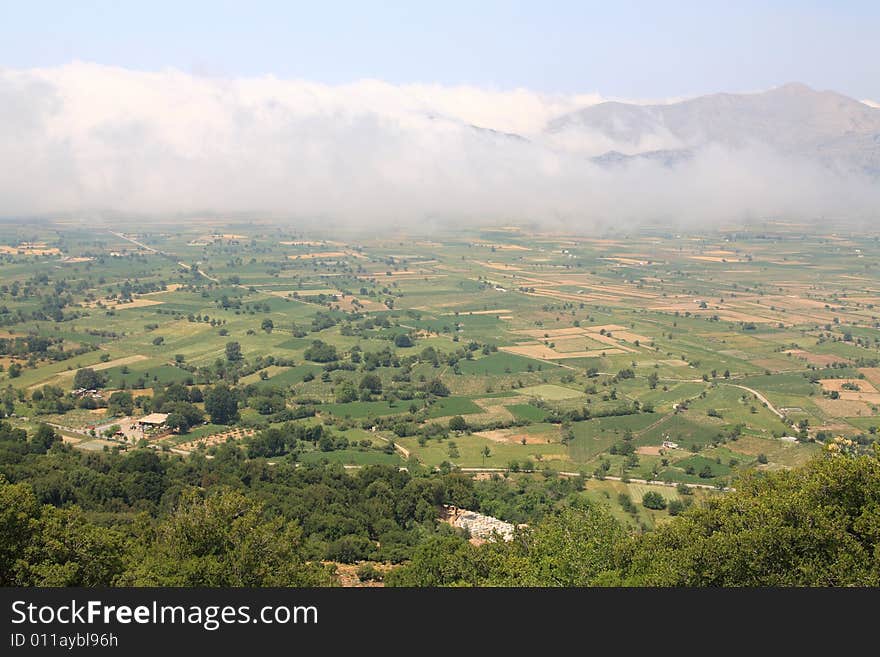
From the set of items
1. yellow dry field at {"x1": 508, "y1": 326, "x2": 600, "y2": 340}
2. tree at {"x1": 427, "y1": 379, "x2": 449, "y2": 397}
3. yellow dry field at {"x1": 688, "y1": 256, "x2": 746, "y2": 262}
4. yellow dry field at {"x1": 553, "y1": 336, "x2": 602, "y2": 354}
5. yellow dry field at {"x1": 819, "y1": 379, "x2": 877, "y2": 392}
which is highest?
yellow dry field at {"x1": 688, "y1": 256, "x2": 746, "y2": 262}

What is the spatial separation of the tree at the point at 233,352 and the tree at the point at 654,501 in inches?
1942

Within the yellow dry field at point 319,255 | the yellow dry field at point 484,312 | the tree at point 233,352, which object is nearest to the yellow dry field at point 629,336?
the yellow dry field at point 484,312

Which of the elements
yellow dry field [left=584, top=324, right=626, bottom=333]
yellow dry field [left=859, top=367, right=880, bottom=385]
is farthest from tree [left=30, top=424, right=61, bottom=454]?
yellow dry field [left=859, top=367, right=880, bottom=385]

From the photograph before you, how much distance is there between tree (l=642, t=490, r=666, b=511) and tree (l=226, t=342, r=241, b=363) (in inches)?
1942

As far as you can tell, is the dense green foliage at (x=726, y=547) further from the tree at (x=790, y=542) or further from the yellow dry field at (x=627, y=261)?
the yellow dry field at (x=627, y=261)

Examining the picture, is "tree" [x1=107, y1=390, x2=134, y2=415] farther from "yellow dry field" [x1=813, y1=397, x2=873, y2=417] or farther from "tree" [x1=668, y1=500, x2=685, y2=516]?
"yellow dry field" [x1=813, y1=397, x2=873, y2=417]

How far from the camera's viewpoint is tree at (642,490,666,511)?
44.7m

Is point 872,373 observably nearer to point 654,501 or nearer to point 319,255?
point 654,501

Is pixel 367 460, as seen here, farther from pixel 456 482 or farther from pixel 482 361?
pixel 482 361

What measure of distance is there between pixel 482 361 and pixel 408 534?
146 feet

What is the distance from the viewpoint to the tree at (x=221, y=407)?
61656 millimetres

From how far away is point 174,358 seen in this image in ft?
263

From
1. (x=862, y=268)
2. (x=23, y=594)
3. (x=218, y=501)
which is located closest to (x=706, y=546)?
(x=218, y=501)

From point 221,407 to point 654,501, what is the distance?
35628 millimetres
